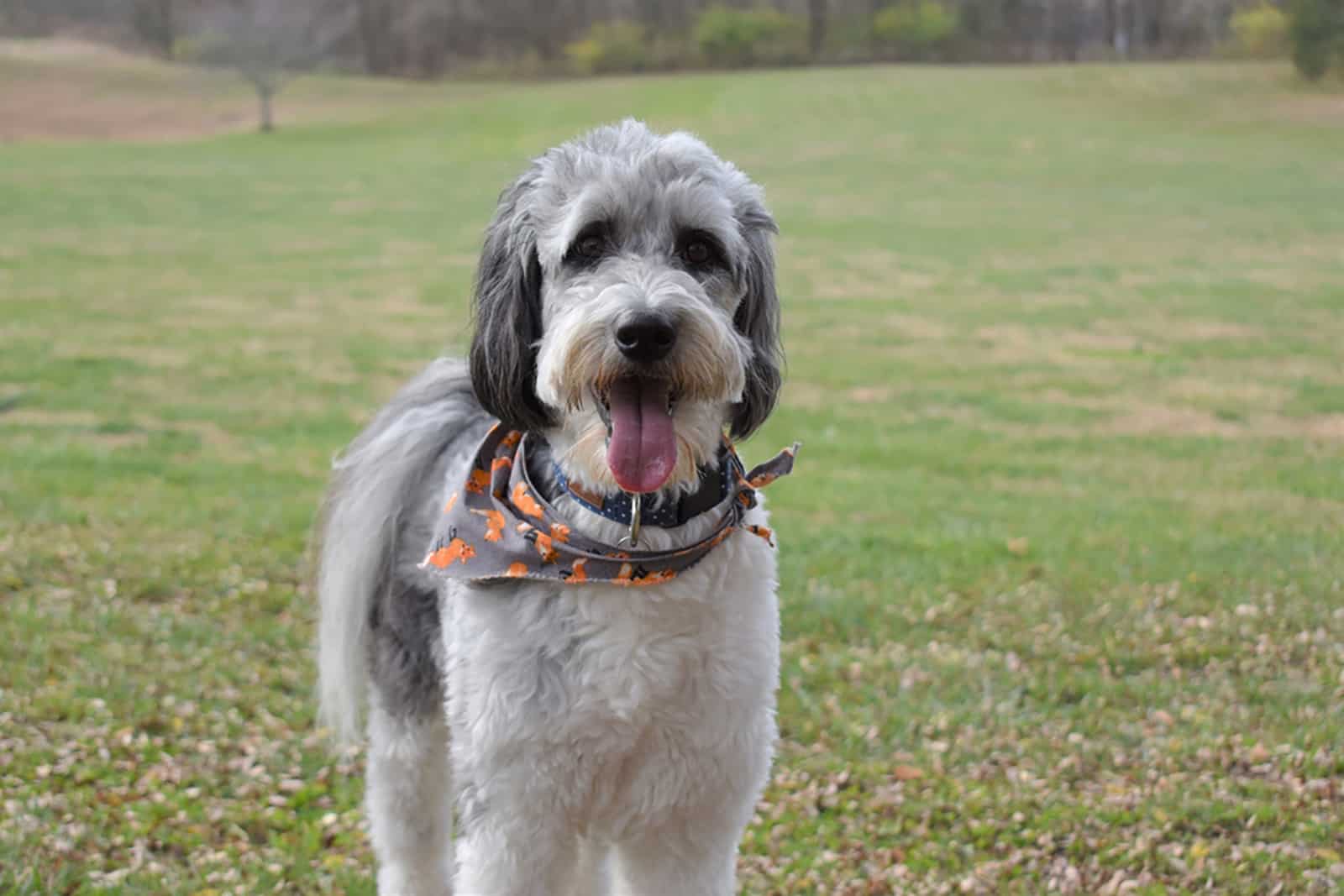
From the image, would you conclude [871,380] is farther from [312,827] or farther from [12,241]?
[12,241]

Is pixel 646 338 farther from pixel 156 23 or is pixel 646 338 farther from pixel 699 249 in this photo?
pixel 156 23

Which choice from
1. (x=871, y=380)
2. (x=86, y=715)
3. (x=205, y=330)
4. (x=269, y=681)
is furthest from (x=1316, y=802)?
(x=205, y=330)

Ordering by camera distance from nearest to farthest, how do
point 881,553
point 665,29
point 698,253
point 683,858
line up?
point 698,253
point 683,858
point 881,553
point 665,29

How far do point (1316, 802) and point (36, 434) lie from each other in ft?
29.4

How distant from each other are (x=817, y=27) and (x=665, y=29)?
782cm

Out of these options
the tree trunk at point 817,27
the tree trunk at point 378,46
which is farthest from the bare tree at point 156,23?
the tree trunk at point 817,27

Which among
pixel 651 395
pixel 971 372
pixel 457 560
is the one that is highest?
pixel 651 395

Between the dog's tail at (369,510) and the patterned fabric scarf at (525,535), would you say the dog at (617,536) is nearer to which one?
the patterned fabric scarf at (525,535)

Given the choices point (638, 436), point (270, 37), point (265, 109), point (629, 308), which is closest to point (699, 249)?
point (629, 308)

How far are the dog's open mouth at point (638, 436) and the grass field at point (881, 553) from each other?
3.18 feet

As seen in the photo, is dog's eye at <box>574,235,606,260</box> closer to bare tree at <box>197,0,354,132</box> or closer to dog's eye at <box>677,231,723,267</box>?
dog's eye at <box>677,231,723,267</box>

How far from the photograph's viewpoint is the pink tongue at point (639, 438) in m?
3.00

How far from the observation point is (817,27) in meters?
69.5

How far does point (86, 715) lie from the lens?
5348 millimetres
